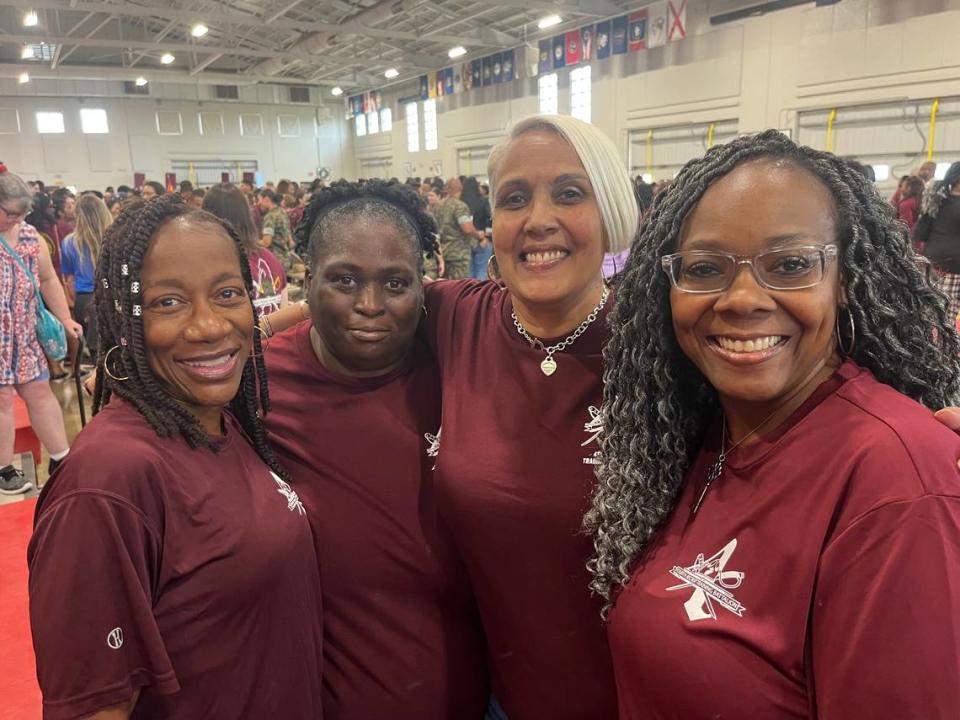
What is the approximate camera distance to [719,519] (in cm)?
116

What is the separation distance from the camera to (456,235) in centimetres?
880

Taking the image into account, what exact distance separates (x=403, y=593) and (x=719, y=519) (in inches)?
31.5

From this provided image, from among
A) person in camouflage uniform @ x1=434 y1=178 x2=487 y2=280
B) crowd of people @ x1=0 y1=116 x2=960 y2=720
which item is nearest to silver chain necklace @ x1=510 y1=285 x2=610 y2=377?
crowd of people @ x1=0 y1=116 x2=960 y2=720

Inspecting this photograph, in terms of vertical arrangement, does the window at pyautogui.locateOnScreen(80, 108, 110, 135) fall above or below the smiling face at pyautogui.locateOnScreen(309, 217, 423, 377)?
above

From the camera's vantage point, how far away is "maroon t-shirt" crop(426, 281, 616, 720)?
149cm

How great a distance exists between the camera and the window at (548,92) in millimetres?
15750

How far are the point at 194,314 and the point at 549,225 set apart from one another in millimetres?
787

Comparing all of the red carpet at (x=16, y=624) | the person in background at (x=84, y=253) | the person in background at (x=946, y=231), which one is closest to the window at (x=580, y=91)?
the person in background at (x=946, y=231)

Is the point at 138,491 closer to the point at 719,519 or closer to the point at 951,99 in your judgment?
the point at 719,519

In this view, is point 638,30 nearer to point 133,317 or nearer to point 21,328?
point 21,328

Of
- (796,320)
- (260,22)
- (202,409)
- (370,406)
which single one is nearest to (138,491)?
(202,409)

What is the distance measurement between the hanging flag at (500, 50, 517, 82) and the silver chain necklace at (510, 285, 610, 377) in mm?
16303

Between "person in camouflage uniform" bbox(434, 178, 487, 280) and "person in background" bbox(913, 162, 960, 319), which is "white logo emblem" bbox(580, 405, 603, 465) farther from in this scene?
"person in camouflage uniform" bbox(434, 178, 487, 280)

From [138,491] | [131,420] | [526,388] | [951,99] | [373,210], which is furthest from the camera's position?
[951,99]
